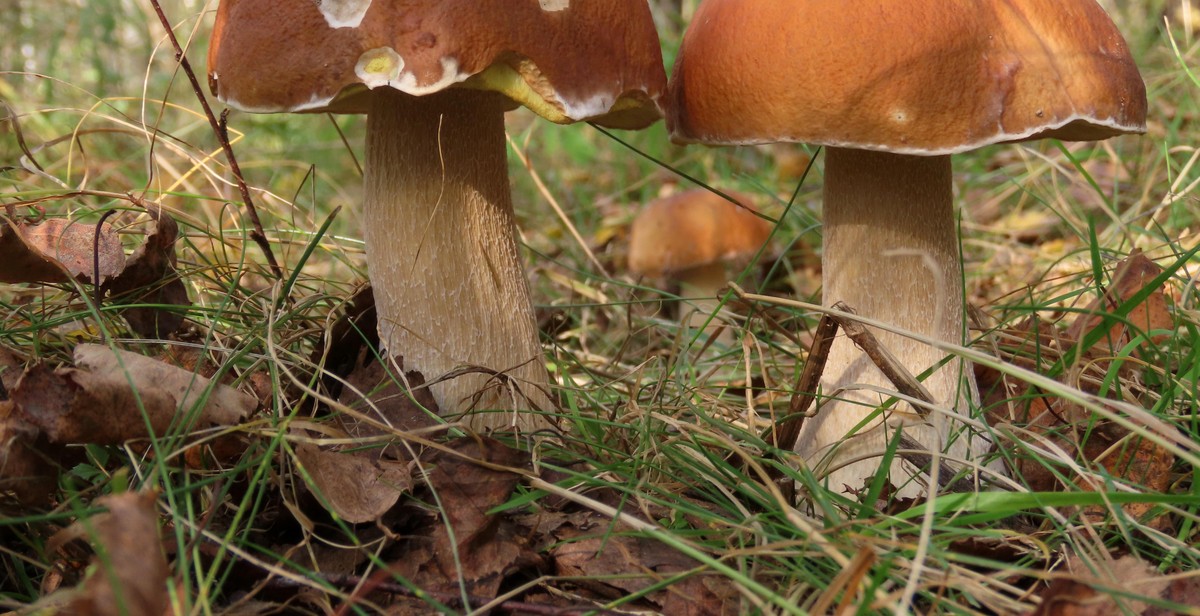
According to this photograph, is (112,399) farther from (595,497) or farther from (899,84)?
(899,84)

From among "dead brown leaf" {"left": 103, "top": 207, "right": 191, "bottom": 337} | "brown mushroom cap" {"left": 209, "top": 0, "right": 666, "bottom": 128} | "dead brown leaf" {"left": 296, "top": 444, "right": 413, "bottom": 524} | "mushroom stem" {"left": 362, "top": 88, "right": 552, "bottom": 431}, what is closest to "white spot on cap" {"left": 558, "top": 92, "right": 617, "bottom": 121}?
"brown mushroom cap" {"left": 209, "top": 0, "right": 666, "bottom": 128}

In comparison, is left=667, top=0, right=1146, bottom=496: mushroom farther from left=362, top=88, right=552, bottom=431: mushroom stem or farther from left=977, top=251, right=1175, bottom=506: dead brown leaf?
left=362, top=88, right=552, bottom=431: mushroom stem

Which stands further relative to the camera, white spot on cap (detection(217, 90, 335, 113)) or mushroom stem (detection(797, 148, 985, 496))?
mushroom stem (detection(797, 148, 985, 496))

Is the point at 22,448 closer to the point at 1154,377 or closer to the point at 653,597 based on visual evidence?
the point at 653,597

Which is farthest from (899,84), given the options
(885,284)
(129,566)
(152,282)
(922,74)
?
(152,282)

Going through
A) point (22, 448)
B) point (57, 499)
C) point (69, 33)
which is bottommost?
point (57, 499)

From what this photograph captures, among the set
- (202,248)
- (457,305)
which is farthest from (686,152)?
(457,305)
